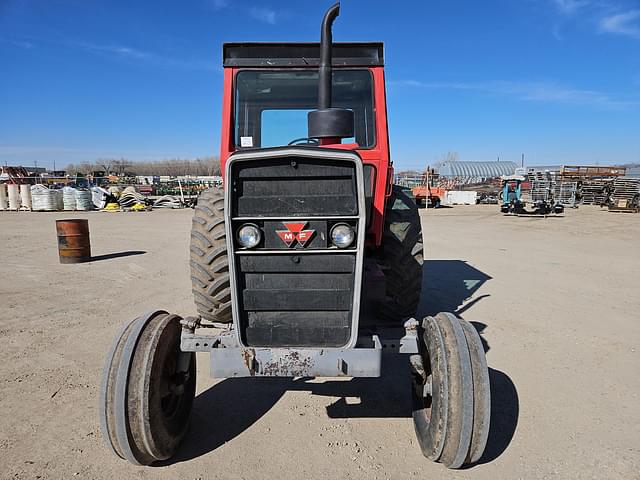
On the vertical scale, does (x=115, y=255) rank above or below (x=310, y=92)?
below

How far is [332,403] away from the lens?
11.9 ft

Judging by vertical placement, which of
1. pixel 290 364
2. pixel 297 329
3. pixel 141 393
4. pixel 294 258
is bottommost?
pixel 141 393

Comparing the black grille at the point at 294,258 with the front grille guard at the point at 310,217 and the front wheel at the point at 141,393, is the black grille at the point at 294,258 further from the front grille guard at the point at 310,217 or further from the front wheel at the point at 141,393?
the front wheel at the point at 141,393

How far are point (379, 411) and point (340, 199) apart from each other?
1745mm

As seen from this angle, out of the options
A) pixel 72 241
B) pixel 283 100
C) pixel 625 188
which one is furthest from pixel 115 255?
pixel 625 188

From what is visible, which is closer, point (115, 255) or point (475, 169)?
point (115, 255)

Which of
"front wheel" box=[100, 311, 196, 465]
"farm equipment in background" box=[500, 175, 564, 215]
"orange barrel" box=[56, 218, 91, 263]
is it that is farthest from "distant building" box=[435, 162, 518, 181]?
"front wheel" box=[100, 311, 196, 465]

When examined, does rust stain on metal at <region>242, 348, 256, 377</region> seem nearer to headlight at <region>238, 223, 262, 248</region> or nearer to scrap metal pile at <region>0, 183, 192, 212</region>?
headlight at <region>238, 223, 262, 248</region>

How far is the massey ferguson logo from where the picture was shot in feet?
9.04

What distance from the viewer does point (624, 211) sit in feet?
80.2

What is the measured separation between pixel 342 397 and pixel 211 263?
153cm

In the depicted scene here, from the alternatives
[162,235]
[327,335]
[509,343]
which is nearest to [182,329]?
[327,335]

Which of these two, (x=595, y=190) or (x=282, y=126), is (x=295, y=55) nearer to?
(x=282, y=126)

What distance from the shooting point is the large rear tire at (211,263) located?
381 centimetres
